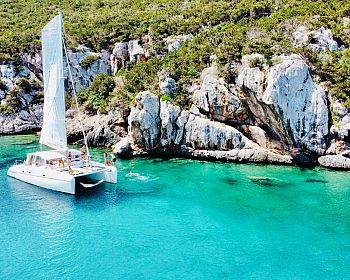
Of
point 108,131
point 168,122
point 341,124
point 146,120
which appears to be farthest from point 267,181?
point 108,131

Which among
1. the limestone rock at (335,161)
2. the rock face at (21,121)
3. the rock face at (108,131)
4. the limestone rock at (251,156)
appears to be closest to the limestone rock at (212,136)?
the limestone rock at (251,156)

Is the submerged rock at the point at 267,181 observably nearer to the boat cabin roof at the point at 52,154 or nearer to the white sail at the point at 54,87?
the boat cabin roof at the point at 52,154

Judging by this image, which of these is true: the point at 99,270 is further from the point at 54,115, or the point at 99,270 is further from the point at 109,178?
the point at 54,115

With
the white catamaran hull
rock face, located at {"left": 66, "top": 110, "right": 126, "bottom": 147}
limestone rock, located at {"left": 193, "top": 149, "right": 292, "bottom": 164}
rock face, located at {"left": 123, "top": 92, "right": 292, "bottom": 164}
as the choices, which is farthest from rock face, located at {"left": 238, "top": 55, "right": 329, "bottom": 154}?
rock face, located at {"left": 66, "top": 110, "right": 126, "bottom": 147}

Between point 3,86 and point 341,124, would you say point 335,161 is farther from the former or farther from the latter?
point 3,86

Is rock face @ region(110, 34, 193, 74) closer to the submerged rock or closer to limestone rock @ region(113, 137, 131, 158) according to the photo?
limestone rock @ region(113, 137, 131, 158)

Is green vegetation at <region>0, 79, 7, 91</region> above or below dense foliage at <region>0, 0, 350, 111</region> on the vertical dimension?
below
